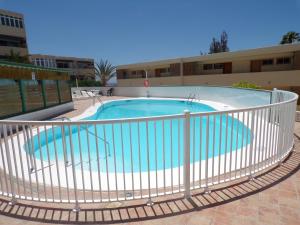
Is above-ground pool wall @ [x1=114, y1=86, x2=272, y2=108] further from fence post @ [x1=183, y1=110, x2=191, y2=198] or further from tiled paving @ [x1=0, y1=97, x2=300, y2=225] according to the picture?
fence post @ [x1=183, y1=110, x2=191, y2=198]

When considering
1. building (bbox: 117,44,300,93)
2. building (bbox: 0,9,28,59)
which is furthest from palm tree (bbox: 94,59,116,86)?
building (bbox: 0,9,28,59)

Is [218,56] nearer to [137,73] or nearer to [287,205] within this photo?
[137,73]

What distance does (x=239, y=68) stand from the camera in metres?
21.0

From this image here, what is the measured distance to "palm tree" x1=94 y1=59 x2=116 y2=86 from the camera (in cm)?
3253

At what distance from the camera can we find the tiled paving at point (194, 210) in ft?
7.79

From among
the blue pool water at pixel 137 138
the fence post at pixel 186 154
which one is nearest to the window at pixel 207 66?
the blue pool water at pixel 137 138

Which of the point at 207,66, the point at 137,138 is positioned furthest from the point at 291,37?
the point at 137,138

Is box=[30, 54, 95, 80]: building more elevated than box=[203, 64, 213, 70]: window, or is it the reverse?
box=[30, 54, 95, 80]: building

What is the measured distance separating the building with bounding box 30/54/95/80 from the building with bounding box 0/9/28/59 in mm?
5420

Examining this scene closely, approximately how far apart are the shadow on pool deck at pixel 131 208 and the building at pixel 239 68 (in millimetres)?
17441

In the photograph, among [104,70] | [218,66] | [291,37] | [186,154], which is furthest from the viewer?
[104,70]

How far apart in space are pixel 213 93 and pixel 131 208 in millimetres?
13969

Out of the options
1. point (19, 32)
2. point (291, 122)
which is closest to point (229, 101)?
point (291, 122)

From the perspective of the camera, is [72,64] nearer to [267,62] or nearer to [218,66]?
[218,66]
